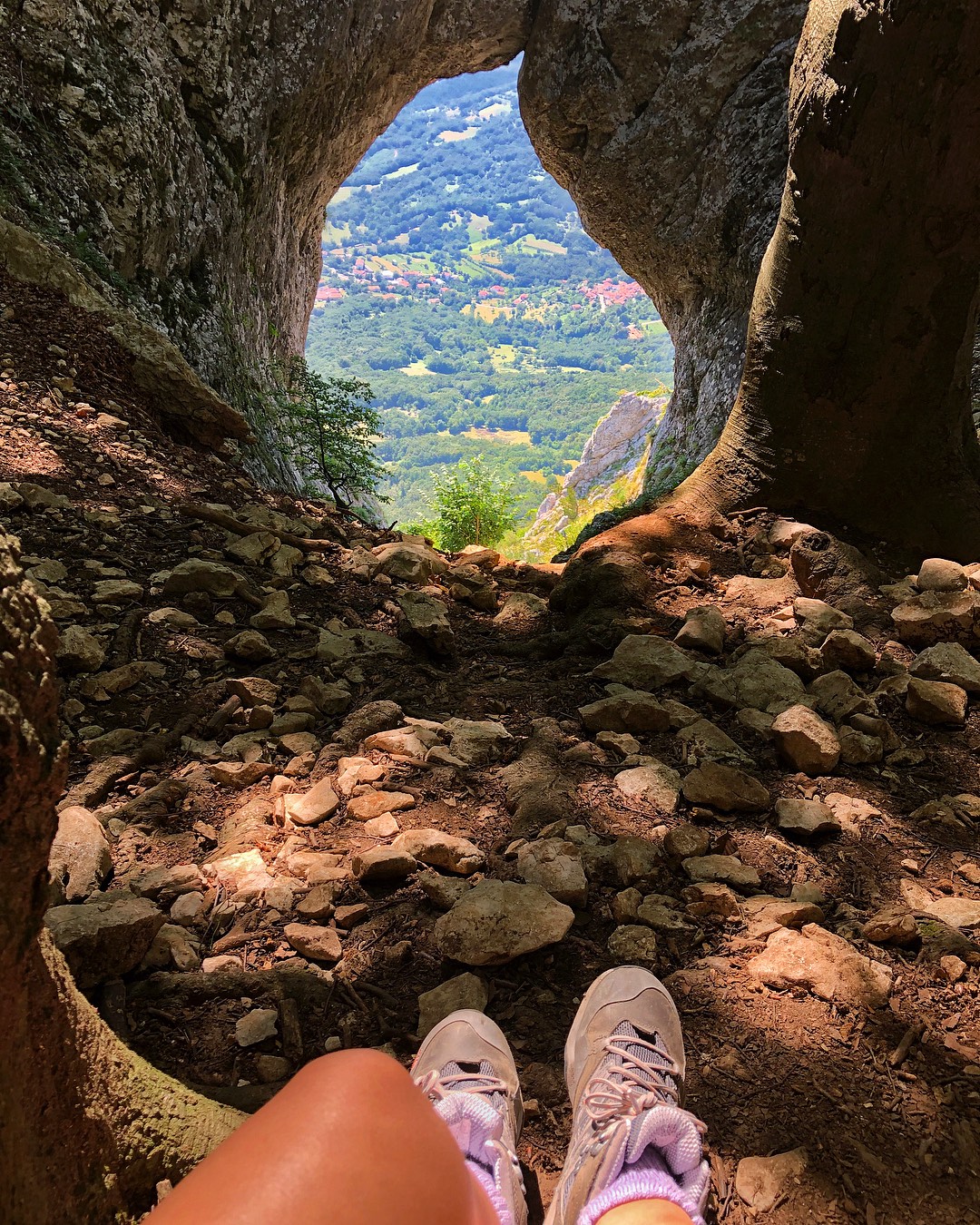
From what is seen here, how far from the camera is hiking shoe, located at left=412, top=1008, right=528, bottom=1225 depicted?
117cm

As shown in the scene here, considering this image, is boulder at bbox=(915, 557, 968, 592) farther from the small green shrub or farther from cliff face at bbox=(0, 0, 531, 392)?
the small green shrub

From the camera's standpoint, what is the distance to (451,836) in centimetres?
184

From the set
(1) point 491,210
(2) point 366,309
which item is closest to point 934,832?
(2) point 366,309

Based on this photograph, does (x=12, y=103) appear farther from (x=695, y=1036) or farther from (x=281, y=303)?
(x=695, y=1036)

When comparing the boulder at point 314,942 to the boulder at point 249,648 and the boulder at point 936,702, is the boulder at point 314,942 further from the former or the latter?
the boulder at point 936,702

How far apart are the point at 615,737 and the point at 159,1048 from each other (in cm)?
149

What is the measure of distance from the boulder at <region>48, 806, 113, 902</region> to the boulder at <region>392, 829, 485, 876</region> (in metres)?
0.67

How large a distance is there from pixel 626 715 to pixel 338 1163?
5.62 ft

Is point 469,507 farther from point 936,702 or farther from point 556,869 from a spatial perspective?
point 556,869

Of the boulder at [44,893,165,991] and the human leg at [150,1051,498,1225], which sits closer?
the human leg at [150,1051,498,1225]

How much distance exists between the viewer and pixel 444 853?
1.78 metres

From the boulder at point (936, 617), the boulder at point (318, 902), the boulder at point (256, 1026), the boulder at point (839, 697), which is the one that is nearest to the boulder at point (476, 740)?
the boulder at point (318, 902)

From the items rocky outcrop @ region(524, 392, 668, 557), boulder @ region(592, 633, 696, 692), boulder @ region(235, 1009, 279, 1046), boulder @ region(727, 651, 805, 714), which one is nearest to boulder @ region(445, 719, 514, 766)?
boulder @ region(592, 633, 696, 692)

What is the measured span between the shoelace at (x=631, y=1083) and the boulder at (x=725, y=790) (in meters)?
0.76
